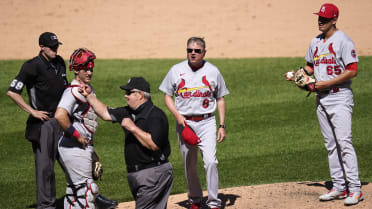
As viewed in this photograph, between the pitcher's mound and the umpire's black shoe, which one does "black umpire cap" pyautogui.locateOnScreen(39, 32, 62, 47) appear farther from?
the pitcher's mound

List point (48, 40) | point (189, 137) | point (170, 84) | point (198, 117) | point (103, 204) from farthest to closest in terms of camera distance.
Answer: point (103, 204)
point (48, 40)
point (170, 84)
point (198, 117)
point (189, 137)

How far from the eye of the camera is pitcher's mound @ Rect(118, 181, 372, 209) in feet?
22.9

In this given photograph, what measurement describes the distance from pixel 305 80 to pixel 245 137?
4265 millimetres

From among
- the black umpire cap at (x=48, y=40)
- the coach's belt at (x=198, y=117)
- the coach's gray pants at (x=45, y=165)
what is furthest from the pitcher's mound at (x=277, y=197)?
the black umpire cap at (x=48, y=40)

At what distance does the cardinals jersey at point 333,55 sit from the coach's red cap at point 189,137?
1.68 metres

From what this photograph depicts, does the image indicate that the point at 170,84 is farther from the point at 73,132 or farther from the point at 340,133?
the point at 340,133

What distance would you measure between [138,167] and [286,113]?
24.8ft

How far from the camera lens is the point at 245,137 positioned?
1127 centimetres

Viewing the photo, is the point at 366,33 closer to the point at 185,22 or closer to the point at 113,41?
the point at 185,22

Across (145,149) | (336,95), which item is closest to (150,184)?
(145,149)

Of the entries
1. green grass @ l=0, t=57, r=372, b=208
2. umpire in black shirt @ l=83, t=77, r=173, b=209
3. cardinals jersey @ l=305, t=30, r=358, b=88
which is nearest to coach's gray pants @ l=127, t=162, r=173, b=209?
umpire in black shirt @ l=83, t=77, r=173, b=209

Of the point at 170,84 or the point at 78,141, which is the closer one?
the point at 78,141

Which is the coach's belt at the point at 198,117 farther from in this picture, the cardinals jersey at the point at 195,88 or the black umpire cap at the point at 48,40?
the black umpire cap at the point at 48,40

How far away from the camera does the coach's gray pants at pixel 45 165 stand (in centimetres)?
720
